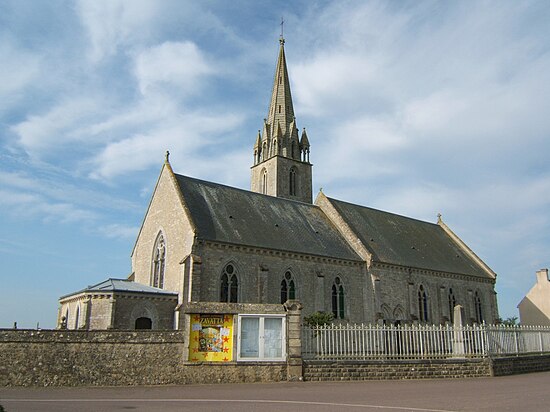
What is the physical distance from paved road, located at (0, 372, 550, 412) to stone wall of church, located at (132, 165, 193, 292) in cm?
1225

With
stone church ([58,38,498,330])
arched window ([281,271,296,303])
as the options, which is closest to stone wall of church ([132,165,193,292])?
stone church ([58,38,498,330])

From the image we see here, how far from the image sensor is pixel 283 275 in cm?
3030

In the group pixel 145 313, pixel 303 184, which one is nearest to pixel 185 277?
pixel 145 313

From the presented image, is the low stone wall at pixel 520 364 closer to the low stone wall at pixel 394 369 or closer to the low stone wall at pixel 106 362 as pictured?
the low stone wall at pixel 394 369

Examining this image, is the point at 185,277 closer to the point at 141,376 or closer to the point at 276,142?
the point at 141,376

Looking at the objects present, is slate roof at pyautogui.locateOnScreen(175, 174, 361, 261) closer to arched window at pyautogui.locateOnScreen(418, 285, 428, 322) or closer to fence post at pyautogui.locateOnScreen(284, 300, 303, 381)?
arched window at pyautogui.locateOnScreen(418, 285, 428, 322)

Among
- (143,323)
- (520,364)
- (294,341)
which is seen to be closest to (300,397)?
(294,341)

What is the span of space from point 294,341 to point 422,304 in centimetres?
2228

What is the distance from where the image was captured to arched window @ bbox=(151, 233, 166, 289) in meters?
30.2

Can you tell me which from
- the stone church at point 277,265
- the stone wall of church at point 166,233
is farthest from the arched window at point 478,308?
the stone wall of church at point 166,233

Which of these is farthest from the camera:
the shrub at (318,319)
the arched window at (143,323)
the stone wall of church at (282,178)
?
the stone wall of church at (282,178)

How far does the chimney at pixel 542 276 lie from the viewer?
4665 centimetres

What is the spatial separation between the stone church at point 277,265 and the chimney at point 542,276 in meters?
4.99

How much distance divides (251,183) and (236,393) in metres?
38.8
